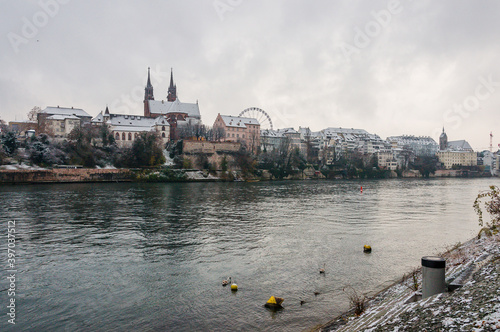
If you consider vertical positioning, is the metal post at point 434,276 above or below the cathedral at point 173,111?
below

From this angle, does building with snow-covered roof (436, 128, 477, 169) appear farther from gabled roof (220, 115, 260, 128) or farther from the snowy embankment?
the snowy embankment

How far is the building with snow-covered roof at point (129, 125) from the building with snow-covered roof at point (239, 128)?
17375 millimetres

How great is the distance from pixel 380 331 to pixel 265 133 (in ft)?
366

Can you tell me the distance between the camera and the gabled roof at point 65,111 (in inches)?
3364

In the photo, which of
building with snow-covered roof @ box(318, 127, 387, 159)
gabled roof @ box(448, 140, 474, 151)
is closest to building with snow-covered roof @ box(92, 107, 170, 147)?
building with snow-covered roof @ box(318, 127, 387, 159)

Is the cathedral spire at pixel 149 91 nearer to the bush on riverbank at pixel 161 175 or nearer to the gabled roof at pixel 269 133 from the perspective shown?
the gabled roof at pixel 269 133

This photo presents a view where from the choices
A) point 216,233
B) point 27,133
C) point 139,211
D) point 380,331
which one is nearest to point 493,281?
point 380,331

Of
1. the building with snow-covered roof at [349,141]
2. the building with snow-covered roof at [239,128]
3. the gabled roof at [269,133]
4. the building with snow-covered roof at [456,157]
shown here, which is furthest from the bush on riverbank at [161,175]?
the building with snow-covered roof at [456,157]

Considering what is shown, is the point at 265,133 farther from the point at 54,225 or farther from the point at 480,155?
the point at 480,155

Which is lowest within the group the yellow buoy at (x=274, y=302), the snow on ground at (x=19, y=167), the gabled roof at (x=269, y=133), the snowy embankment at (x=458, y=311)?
the yellow buoy at (x=274, y=302)

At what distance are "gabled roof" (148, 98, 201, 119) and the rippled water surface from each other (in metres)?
80.2

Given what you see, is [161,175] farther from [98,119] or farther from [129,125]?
[98,119]

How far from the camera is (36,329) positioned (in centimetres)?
783

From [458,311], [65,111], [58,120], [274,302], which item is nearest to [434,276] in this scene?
[458,311]
